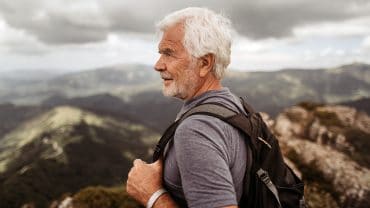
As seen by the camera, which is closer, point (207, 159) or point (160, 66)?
point (207, 159)

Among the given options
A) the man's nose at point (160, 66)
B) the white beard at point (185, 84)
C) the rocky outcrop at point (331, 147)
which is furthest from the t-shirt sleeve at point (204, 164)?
the rocky outcrop at point (331, 147)

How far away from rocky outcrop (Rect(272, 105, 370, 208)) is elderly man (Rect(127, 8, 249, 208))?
1745 cm

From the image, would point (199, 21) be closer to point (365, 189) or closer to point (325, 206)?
point (325, 206)

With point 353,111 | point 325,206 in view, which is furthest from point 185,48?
point 353,111

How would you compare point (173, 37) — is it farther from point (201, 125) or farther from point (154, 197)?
point (154, 197)

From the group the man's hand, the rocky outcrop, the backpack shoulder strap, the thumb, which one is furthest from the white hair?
the rocky outcrop

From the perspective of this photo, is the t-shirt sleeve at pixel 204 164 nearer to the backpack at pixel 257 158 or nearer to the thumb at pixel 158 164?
the backpack at pixel 257 158

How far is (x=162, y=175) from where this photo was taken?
13.2 feet

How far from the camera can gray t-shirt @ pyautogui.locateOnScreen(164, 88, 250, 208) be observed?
132 inches

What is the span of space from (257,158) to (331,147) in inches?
940

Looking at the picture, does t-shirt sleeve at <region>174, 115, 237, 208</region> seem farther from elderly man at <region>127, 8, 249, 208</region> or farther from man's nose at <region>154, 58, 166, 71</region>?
man's nose at <region>154, 58, 166, 71</region>

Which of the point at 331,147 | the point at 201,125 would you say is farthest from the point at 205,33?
the point at 331,147

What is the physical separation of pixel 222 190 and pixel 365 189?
1849 cm

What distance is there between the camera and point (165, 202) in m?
3.88
